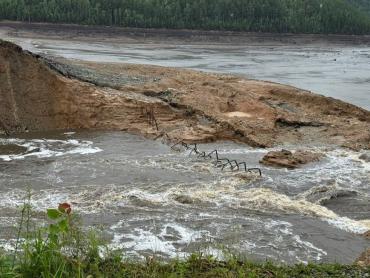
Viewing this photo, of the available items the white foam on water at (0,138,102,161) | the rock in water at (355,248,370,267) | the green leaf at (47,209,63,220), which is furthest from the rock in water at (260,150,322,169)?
the green leaf at (47,209,63,220)

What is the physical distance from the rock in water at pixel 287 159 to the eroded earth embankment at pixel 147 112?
5.45 feet

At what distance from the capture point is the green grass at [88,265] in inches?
218

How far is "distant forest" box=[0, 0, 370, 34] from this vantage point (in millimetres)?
67250

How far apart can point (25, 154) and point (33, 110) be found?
9.44 ft

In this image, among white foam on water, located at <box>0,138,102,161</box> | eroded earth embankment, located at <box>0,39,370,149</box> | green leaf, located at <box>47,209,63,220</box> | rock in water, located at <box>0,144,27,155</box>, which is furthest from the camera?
eroded earth embankment, located at <box>0,39,370,149</box>

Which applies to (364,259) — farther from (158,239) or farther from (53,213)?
(53,213)

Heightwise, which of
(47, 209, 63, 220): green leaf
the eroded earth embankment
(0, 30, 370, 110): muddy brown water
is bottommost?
(0, 30, 370, 110): muddy brown water

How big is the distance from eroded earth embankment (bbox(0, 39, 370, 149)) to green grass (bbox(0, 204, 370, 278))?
10002 millimetres

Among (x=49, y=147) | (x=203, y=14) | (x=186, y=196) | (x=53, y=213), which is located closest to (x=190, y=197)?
(x=186, y=196)

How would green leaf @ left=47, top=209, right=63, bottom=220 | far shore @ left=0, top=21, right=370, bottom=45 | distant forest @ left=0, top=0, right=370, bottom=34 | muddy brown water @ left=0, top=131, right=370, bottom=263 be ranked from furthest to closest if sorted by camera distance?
distant forest @ left=0, top=0, right=370, bottom=34 → far shore @ left=0, top=21, right=370, bottom=45 → muddy brown water @ left=0, top=131, right=370, bottom=263 → green leaf @ left=47, top=209, right=63, bottom=220

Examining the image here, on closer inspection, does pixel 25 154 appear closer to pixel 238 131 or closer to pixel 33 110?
pixel 33 110

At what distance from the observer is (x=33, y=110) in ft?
58.5

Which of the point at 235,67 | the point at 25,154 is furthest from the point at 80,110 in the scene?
the point at 235,67

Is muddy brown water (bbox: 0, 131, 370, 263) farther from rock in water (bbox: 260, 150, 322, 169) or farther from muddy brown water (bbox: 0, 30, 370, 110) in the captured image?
muddy brown water (bbox: 0, 30, 370, 110)
